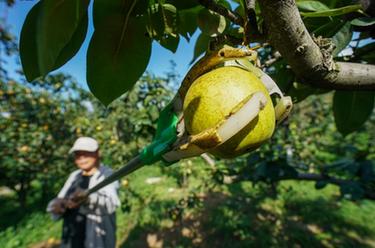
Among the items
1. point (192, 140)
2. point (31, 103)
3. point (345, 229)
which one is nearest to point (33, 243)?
point (31, 103)

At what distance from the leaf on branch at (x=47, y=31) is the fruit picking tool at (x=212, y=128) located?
0.26 metres

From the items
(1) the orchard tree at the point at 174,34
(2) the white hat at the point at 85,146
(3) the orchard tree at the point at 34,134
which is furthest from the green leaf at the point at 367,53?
(3) the orchard tree at the point at 34,134

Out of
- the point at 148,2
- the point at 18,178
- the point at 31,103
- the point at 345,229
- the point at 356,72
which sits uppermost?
the point at 31,103

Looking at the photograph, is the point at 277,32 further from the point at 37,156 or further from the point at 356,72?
the point at 37,156

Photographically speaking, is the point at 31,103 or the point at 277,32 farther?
the point at 31,103

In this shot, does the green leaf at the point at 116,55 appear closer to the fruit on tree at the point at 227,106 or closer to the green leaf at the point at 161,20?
the green leaf at the point at 161,20

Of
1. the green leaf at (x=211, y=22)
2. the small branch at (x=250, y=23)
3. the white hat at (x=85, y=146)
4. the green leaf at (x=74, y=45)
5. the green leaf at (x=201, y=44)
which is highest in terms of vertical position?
the white hat at (x=85, y=146)

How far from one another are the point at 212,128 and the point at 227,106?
70 mm

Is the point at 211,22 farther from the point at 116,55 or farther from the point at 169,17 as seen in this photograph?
the point at 116,55

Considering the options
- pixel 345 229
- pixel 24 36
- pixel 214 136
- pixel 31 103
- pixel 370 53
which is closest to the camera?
pixel 214 136

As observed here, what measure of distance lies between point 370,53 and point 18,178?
645cm

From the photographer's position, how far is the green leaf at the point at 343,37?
27.8 inches

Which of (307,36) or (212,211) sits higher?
(307,36)

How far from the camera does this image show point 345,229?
187 inches
